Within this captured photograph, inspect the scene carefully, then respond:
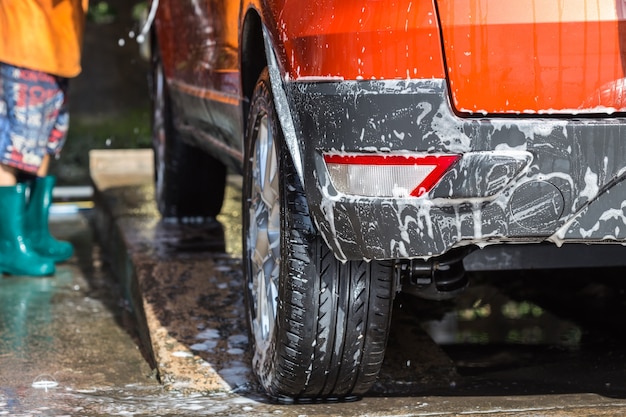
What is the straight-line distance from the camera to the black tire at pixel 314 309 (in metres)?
2.77

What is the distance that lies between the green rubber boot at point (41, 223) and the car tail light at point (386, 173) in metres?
2.97

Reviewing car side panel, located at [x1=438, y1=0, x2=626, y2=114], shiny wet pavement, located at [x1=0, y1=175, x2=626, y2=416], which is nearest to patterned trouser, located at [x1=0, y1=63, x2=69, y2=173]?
shiny wet pavement, located at [x1=0, y1=175, x2=626, y2=416]

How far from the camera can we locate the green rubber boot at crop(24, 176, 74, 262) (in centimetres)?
526

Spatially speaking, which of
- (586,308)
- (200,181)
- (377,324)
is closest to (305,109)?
(377,324)

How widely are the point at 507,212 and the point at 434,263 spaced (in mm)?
483

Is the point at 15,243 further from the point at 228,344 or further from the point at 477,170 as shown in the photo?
the point at 477,170

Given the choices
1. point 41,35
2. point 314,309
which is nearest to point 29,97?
point 41,35

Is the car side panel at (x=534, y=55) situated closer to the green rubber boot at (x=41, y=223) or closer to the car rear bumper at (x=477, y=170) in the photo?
the car rear bumper at (x=477, y=170)

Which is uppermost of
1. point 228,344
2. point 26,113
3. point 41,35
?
Answer: point 41,35

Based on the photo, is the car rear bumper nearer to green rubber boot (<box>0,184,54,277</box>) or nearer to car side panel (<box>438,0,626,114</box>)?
car side panel (<box>438,0,626,114</box>)

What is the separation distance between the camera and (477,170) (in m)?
2.41

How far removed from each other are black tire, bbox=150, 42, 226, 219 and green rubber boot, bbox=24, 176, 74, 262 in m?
0.49

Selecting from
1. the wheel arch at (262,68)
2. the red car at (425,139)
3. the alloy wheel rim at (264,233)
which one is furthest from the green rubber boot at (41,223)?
the red car at (425,139)

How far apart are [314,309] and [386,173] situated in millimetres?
442
